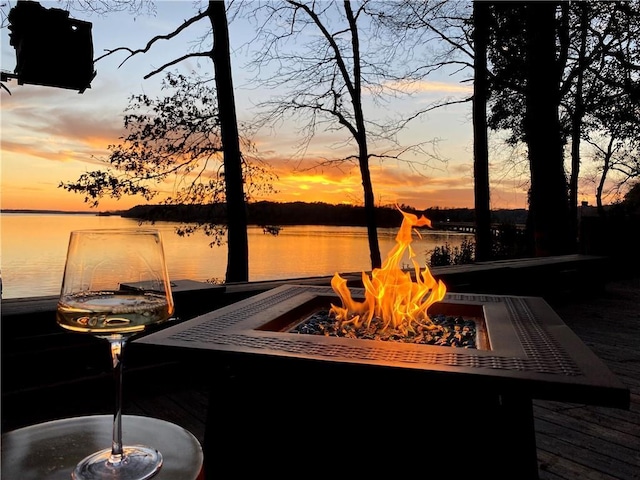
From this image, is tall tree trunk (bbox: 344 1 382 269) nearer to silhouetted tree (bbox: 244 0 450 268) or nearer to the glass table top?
silhouetted tree (bbox: 244 0 450 268)

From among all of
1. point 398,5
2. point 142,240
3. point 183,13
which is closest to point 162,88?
point 183,13

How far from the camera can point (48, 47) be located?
130 inches

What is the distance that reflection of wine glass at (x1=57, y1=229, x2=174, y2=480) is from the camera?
740 millimetres

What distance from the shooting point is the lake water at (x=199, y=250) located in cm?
240

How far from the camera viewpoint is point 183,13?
6953mm

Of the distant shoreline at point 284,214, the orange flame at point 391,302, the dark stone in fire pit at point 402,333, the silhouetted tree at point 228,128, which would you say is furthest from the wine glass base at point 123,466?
the silhouetted tree at point 228,128

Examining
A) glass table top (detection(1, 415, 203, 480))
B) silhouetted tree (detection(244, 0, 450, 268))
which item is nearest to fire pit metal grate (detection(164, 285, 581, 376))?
glass table top (detection(1, 415, 203, 480))

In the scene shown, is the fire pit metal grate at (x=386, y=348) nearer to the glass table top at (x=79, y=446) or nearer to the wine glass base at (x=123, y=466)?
the glass table top at (x=79, y=446)

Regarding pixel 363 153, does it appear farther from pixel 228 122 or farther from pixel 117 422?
pixel 117 422

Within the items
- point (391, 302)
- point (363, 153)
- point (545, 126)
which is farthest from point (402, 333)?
point (363, 153)

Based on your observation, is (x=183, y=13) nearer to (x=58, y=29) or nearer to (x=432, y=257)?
(x=58, y=29)

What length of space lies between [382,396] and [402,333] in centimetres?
46

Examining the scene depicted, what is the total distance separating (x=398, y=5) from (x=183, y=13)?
4516mm

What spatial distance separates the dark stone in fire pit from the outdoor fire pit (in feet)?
0.45
